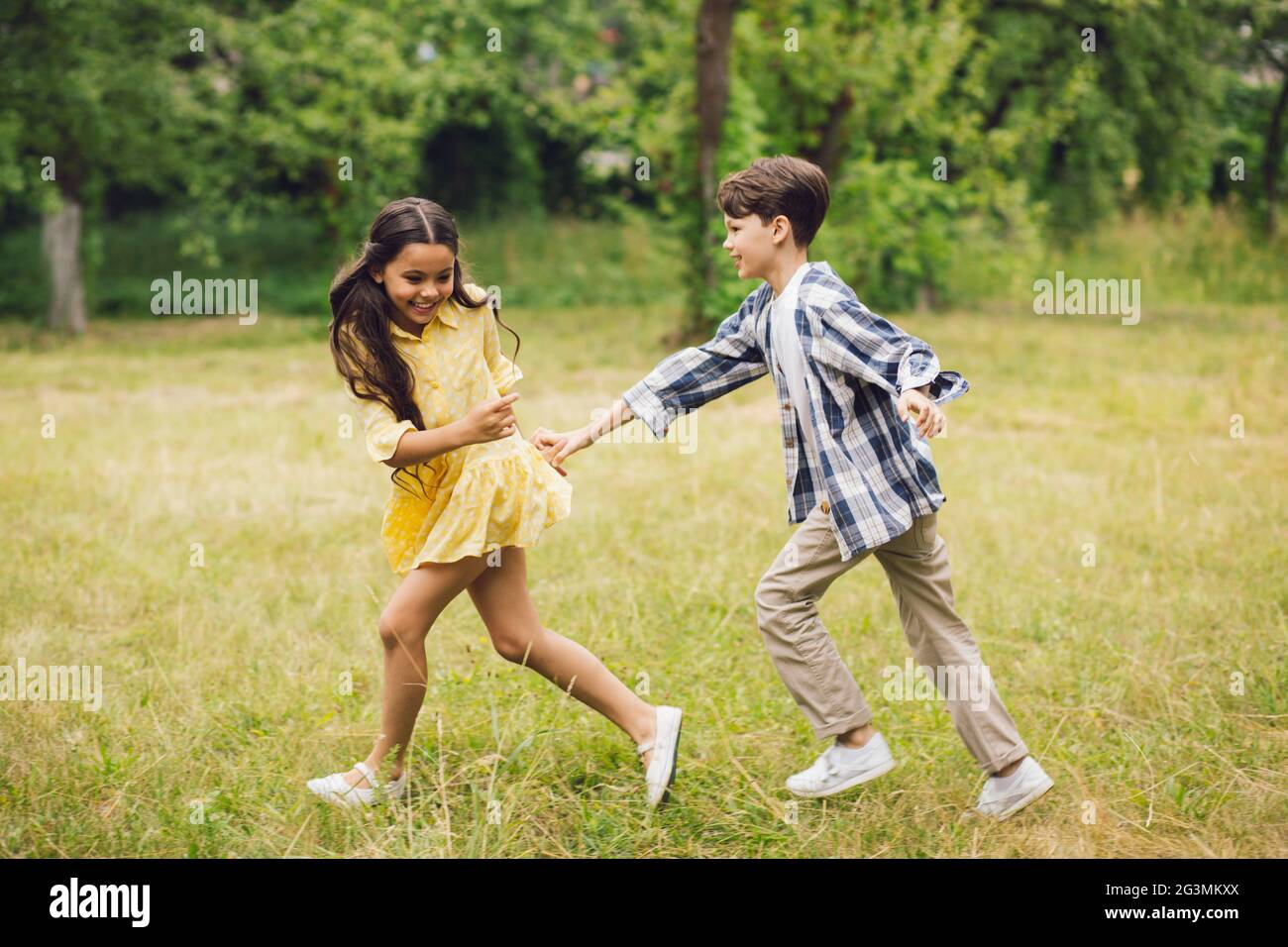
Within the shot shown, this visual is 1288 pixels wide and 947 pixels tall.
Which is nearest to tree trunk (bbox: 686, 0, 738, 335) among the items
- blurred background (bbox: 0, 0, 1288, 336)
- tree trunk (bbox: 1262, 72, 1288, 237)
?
blurred background (bbox: 0, 0, 1288, 336)

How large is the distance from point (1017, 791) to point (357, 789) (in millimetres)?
1782

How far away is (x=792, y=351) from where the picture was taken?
3377 millimetres

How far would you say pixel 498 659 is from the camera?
4750mm

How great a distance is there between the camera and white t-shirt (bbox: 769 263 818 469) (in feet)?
11.0

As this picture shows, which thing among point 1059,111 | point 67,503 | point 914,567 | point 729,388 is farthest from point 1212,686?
point 1059,111

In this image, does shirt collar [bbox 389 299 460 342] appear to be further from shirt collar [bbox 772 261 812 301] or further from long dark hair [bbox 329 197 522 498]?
shirt collar [bbox 772 261 812 301]

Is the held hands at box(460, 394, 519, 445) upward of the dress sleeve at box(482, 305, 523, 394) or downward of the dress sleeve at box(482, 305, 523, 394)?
downward

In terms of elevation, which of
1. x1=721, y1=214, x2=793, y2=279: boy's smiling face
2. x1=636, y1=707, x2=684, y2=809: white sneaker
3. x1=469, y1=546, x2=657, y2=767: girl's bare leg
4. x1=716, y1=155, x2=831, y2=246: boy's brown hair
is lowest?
x1=636, y1=707, x2=684, y2=809: white sneaker

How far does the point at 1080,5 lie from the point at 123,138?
13.0 metres

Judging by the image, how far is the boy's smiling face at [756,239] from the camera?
3406mm

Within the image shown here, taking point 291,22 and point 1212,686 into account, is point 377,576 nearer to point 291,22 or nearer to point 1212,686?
point 1212,686

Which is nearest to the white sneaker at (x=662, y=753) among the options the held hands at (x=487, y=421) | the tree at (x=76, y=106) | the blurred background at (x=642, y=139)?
the held hands at (x=487, y=421)

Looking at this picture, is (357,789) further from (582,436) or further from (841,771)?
(841,771)

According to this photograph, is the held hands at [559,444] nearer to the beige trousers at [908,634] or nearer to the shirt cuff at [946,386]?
the beige trousers at [908,634]
